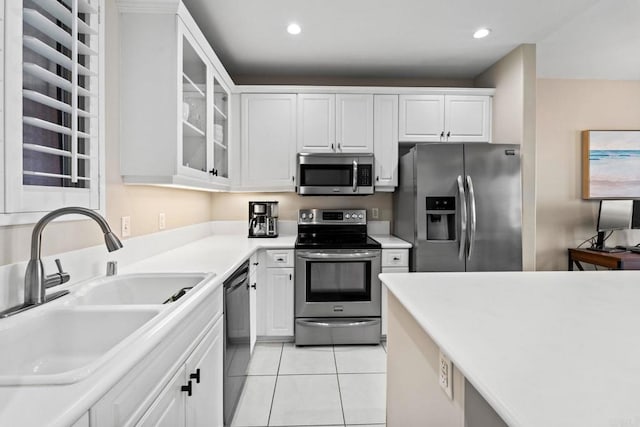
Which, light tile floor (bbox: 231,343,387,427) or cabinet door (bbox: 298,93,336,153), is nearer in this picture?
light tile floor (bbox: 231,343,387,427)

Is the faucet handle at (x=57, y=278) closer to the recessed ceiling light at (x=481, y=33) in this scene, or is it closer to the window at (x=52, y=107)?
the window at (x=52, y=107)

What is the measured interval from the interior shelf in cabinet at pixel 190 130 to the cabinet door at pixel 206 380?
1.11m

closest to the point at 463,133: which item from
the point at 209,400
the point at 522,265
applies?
the point at 522,265

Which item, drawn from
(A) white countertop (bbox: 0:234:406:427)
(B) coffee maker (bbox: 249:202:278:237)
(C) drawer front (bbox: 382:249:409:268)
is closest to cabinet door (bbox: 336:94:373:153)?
(B) coffee maker (bbox: 249:202:278:237)

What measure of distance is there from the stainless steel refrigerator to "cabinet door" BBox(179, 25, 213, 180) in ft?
5.48

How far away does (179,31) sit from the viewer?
1894 mm

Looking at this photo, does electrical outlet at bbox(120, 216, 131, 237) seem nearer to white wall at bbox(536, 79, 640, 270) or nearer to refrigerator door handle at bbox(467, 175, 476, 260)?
refrigerator door handle at bbox(467, 175, 476, 260)

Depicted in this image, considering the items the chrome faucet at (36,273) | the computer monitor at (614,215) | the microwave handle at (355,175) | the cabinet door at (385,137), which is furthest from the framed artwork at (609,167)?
the chrome faucet at (36,273)

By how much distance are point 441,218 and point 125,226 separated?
2343 millimetres

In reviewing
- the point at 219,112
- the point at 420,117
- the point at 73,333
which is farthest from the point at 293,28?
the point at 73,333

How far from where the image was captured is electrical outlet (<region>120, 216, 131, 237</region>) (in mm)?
1881

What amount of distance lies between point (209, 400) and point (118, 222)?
1.02 m

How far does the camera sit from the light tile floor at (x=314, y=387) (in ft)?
6.62

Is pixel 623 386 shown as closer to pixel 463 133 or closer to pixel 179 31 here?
pixel 179 31
